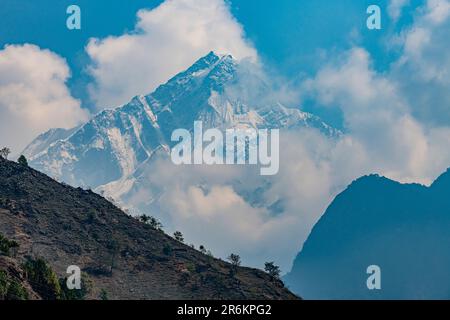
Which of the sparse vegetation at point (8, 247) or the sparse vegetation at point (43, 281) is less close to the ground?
the sparse vegetation at point (8, 247)

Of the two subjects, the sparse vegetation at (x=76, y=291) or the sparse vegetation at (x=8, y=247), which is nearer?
the sparse vegetation at (x=76, y=291)

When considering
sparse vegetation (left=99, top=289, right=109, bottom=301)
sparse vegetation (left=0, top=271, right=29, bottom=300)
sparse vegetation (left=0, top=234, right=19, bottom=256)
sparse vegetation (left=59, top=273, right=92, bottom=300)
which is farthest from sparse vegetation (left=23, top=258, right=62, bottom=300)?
sparse vegetation (left=99, top=289, right=109, bottom=301)

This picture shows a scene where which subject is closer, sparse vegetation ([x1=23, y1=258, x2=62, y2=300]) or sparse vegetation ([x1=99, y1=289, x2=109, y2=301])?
sparse vegetation ([x1=23, y1=258, x2=62, y2=300])

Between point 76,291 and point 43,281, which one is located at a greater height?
point 43,281

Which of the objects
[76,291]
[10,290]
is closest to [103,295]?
[76,291]

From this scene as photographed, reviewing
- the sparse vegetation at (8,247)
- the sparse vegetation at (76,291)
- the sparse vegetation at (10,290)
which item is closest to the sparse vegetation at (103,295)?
the sparse vegetation at (76,291)

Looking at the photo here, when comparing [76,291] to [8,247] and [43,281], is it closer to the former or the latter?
[43,281]

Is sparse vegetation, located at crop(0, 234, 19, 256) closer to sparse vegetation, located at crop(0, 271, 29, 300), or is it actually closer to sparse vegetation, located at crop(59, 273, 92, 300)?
sparse vegetation, located at crop(59, 273, 92, 300)

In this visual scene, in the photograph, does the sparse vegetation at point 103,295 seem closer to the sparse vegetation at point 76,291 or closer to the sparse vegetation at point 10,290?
the sparse vegetation at point 76,291

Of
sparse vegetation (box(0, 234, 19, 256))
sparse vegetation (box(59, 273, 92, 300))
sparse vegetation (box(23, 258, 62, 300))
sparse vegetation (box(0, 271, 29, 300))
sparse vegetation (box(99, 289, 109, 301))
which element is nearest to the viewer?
sparse vegetation (box(0, 271, 29, 300))

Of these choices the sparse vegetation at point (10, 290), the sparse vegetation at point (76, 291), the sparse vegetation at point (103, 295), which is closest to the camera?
the sparse vegetation at point (10, 290)
